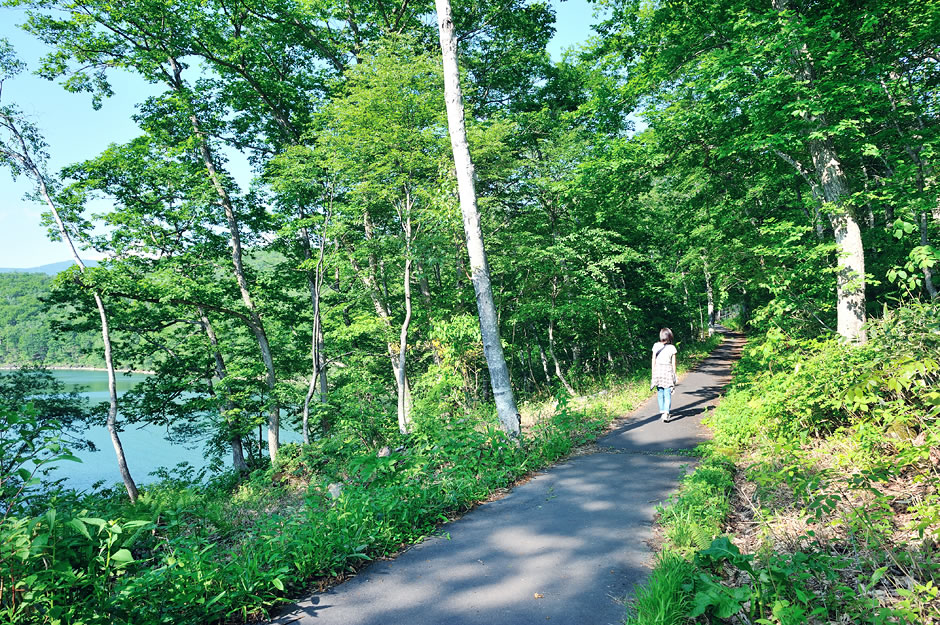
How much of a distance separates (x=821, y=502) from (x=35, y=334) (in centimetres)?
4047

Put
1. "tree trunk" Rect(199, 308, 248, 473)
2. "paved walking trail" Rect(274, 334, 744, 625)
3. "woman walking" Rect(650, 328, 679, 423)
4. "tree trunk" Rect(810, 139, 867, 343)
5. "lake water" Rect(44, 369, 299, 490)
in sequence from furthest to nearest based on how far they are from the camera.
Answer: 1. "lake water" Rect(44, 369, 299, 490)
2. "tree trunk" Rect(199, 308, 248, 473)
3. "woman walking" Rect(650, 328, 679, 423)
4. "tree trunk" Rect(810, 139, 867, 343)
5. "paved walking trail" Rect(274, 334, 744, 625)

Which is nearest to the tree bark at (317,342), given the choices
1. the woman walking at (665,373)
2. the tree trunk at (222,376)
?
the tree trunk at (222,376)

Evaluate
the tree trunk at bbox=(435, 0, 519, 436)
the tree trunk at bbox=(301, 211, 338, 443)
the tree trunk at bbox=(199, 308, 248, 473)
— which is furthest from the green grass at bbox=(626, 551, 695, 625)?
the tree trunk at bbox=(199, 308, 248, 473)

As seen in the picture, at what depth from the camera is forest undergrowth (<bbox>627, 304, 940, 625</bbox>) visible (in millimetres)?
2568

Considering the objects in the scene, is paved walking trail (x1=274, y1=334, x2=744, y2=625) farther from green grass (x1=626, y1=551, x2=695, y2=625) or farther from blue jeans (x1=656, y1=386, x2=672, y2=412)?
blue jeans (x1=656, y1=386, x2=672, y2=412)

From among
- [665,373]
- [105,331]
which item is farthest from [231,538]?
[105,331]

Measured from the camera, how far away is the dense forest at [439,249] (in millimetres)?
3969

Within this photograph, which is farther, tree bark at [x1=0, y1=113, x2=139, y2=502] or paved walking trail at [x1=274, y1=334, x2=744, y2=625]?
tree bark at [x1=0, y1=113, x2=139, y2=502]

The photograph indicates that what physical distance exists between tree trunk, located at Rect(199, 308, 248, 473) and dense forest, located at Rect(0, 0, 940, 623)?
0.11m

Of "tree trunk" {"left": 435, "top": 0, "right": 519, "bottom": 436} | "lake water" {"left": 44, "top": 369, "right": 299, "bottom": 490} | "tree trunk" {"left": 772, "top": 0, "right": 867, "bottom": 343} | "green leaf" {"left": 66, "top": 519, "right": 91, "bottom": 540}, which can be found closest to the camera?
"green leaf" {"left": 66, "top": 519, "right": 91, "bottom": 540}

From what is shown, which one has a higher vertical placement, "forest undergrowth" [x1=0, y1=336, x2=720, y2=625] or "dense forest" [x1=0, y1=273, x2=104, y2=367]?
"dense forest" [x1=0, y1=273, x2=104, y2=367]

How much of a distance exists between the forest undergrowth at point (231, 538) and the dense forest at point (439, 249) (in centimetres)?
3

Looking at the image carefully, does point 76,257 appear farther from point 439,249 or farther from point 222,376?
point 439,249

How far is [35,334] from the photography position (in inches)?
1123
